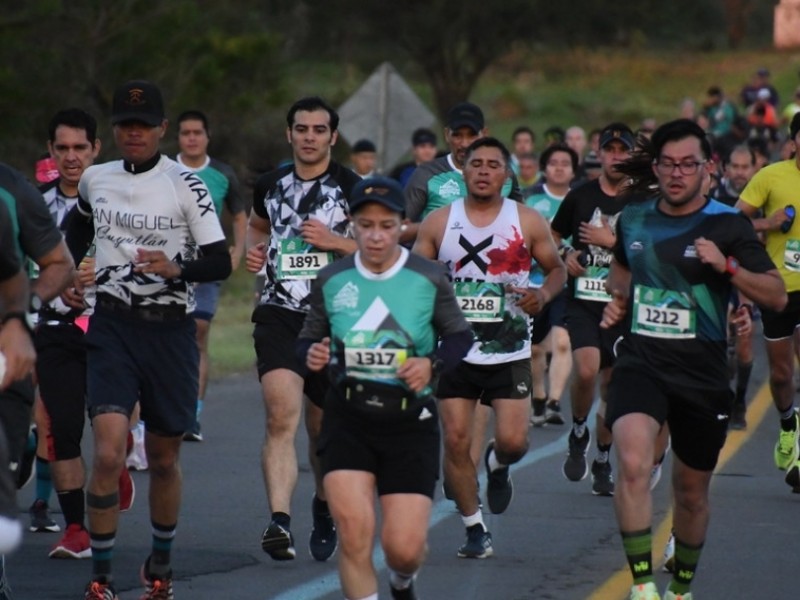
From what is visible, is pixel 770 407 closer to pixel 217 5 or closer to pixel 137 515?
pixel 137 515

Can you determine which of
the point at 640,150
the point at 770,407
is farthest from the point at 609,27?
the point at 640,150

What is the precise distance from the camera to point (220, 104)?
2750cm

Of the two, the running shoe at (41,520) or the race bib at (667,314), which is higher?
the race bib at (667,314)

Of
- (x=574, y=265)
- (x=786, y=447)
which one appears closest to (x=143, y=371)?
(x=574, y=265)

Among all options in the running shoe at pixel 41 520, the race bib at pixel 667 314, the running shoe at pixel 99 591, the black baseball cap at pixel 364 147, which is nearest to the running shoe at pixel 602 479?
the running shoe at pixel 41 520

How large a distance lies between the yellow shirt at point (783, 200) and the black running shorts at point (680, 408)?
4.33 m

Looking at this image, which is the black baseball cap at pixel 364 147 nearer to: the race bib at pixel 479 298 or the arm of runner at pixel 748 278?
the race bib at pixel 479 298

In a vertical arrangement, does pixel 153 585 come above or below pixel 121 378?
below

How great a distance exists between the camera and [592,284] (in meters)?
13.2

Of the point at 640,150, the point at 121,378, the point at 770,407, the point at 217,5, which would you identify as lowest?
the point at 770,407

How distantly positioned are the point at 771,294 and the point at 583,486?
464 cm

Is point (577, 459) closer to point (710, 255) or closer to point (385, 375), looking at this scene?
point (710, 255)

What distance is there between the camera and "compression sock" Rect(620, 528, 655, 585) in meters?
8.30

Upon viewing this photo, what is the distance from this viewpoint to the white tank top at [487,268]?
10.3 meters
